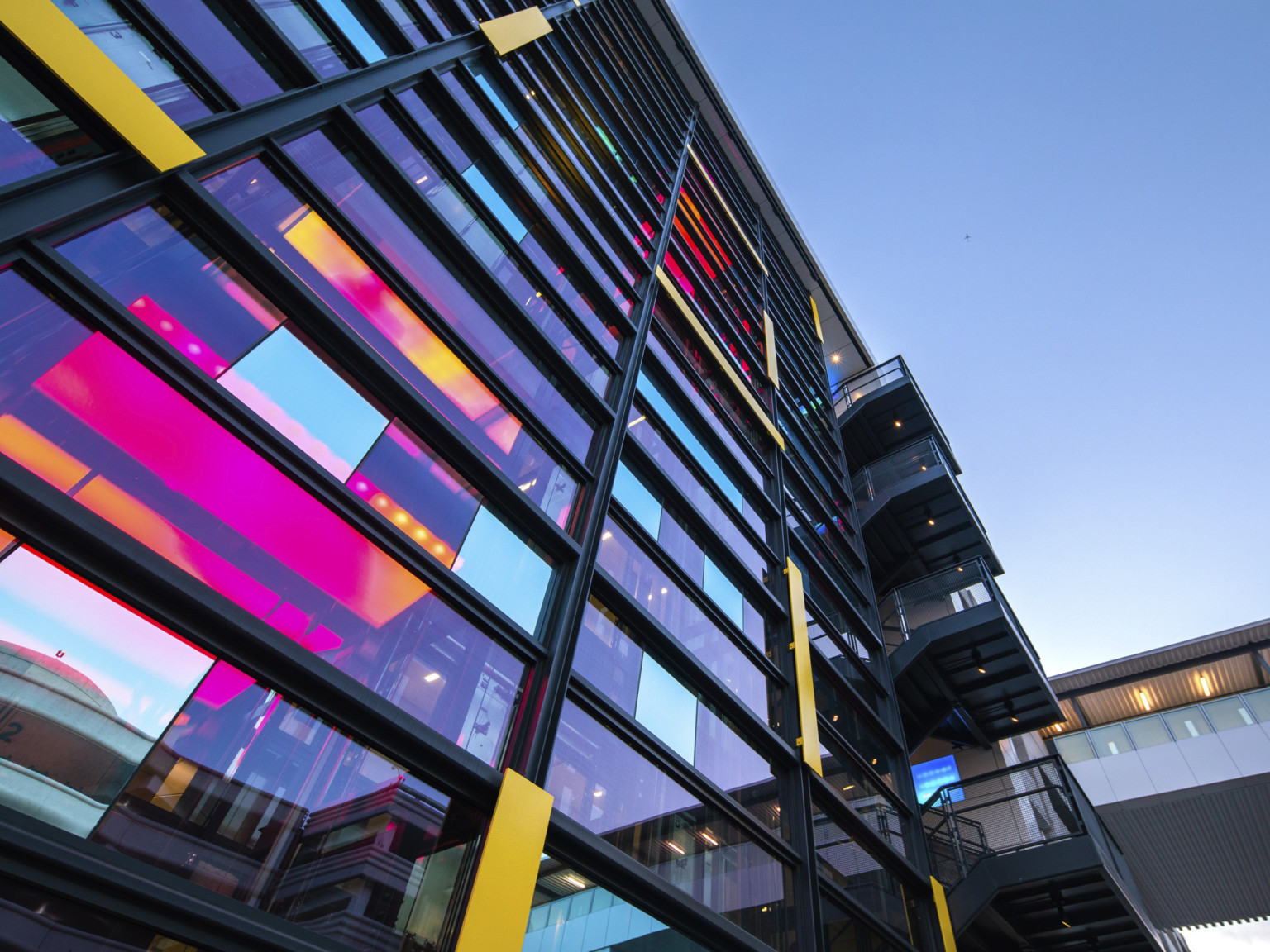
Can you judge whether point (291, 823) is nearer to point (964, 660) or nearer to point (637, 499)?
point (637, 499)

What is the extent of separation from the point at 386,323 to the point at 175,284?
7.65ft

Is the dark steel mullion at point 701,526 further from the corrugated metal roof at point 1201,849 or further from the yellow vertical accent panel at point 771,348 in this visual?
the corrugated metal roof at point 1201,849

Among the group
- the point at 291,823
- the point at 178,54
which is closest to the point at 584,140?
the point at 178,54

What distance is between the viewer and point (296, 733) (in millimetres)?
5270

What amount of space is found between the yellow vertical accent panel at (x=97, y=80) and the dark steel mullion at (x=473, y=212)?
305 cm

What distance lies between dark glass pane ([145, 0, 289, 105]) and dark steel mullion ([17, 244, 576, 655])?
3463 mm

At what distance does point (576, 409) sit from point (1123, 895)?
12.9 metres

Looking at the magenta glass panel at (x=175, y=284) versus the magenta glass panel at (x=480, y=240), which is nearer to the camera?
the magenta glass panel at (x=175, y=284)

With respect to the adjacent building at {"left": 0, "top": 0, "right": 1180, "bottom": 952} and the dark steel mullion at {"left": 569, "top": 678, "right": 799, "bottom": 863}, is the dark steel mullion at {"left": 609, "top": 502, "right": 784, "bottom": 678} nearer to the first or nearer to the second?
the adjacent building at {"left": 0, "top": 0, "right": 1180, "bottom": 952}

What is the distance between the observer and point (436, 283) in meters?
9.27

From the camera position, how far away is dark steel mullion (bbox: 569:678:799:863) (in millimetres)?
8125

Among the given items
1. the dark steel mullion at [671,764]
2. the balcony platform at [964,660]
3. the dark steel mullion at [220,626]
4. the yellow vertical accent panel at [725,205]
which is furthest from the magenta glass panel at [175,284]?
the yellow vertical accent panel at [725,205]

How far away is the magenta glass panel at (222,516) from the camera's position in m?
4.85

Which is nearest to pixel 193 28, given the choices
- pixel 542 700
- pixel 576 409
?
pixel 576 409
